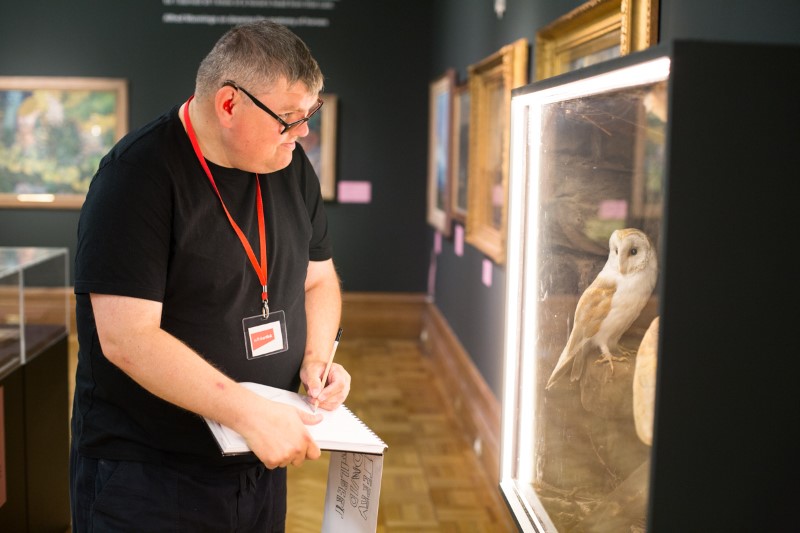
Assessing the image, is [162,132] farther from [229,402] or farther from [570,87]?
[570,87]

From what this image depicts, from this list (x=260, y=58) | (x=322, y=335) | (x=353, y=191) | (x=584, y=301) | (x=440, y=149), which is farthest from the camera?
(x=353, y=191)

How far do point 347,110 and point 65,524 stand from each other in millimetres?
5325

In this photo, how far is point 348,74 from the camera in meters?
8.46

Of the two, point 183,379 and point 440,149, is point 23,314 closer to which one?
point 183,379

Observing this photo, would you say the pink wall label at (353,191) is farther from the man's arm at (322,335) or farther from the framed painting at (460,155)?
the man's arm at (322,335)

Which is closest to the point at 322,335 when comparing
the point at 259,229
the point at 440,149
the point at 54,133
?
the point at 259,229

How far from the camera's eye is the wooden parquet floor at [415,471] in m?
4.27

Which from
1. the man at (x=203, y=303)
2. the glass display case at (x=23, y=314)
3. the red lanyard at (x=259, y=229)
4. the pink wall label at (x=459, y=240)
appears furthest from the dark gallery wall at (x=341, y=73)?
the red lanyard at (x=259, y=229)

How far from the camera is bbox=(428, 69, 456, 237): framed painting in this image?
6.92 metres

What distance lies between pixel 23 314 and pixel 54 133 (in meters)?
5.45

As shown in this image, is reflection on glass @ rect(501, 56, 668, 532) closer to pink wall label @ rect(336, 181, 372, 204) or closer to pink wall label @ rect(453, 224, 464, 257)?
pink wall label @ rect(453, 224, 464, 257)

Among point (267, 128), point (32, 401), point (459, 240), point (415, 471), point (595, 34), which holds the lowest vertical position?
point (415, 471)

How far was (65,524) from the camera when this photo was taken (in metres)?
3.95

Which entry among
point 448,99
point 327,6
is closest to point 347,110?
point 327,6
